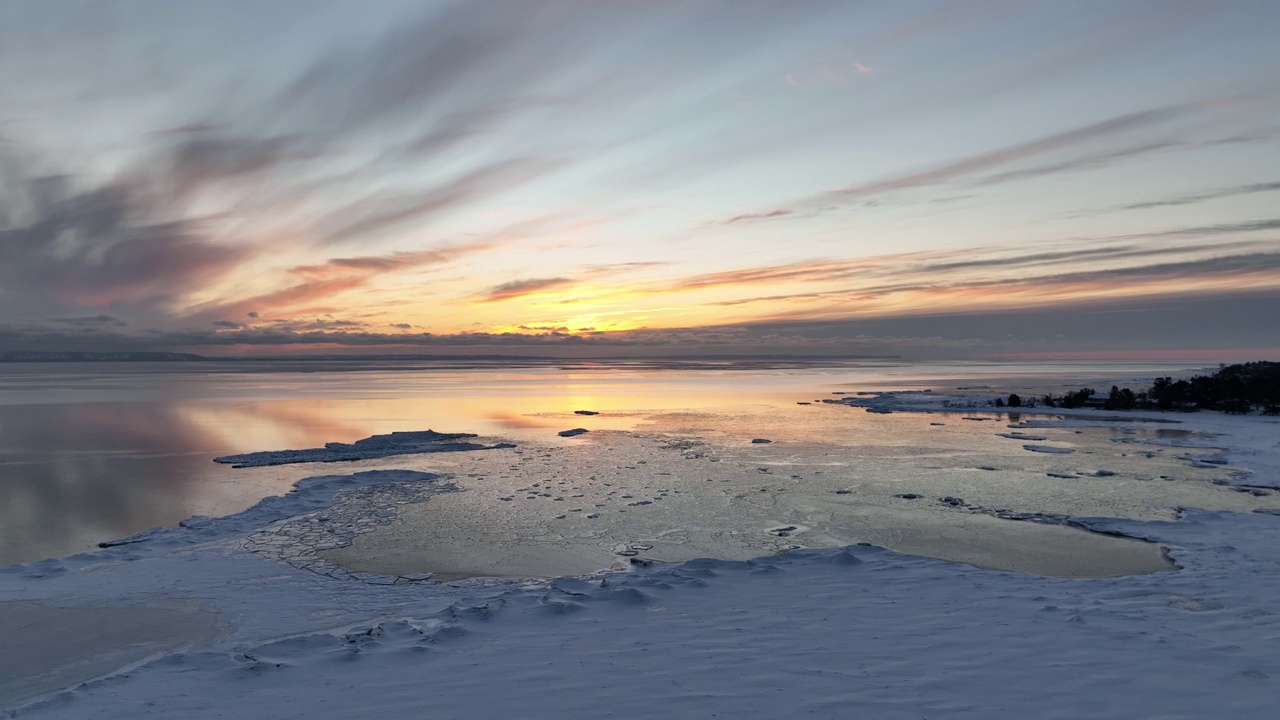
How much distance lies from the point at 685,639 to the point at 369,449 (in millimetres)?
14372

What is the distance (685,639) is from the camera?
21.4ft

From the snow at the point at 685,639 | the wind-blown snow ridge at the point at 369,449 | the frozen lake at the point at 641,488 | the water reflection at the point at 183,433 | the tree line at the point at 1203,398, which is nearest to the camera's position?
the snow at the point at 685,639

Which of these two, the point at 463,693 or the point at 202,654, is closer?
the point at 463,693

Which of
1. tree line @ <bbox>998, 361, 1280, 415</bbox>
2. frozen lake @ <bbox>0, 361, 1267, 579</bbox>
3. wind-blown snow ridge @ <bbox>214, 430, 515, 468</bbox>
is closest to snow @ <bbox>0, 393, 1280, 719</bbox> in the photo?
frozen lake @ <bbox>0, 361, 1267, 579</bbox>

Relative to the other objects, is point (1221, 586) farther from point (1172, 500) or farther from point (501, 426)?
point (501, 426)

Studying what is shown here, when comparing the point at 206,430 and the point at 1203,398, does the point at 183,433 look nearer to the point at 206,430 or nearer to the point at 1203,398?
the point at 206,430

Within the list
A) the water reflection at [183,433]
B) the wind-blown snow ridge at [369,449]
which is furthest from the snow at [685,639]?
the wind-blown snow ridge at [369,449]

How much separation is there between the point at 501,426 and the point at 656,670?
791 inches

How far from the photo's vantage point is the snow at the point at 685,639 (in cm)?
529

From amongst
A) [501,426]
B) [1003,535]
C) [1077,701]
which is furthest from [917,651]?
[501,426]

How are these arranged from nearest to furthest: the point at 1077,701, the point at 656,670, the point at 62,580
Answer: the point at 1077,701, the point at 656,670, the point at 62,580

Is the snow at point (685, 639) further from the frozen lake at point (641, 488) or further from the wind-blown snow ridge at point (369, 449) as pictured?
the wind-blown snow ridge at point (369, 449)

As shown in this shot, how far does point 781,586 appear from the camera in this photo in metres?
8.00

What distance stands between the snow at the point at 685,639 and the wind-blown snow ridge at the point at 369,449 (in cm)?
764
